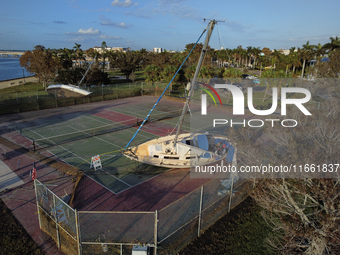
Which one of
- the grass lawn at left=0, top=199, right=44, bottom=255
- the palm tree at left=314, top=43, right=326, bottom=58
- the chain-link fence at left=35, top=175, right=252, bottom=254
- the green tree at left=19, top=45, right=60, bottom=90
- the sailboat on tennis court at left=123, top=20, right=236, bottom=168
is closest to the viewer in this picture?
the chain-link fence at left=35, top=175, right=252, bottom=254

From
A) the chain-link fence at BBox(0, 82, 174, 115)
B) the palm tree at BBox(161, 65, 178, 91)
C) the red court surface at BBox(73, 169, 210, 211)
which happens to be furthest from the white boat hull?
the palm tree at BBox(161, 65, 178, 91)

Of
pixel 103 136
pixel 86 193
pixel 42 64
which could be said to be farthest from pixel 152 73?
pixel 86 193

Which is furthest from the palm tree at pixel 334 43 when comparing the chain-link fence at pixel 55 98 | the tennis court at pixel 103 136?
the tennis court at pixel 103 136

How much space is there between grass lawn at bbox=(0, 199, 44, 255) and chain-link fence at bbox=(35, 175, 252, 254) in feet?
2.57

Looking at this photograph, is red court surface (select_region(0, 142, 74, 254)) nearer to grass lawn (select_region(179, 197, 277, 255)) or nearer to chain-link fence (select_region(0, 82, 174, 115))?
grass lawn (select_region(179, 197, 277, 255))

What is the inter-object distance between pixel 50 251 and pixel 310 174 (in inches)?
415

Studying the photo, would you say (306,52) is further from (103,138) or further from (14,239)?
(14,239)

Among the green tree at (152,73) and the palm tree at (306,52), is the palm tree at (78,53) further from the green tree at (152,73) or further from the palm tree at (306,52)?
the palm tree at (306,52)

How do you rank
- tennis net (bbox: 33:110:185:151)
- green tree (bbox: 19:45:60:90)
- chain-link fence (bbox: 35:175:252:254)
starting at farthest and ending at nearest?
green tree (bbox: 19:45:60:90), tennis net (bbox: 33:110:185:151), chain-link fence (bbox: 35:175:252:254)

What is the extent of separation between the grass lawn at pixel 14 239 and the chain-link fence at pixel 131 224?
78 cm

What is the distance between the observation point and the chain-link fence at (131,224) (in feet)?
30.3

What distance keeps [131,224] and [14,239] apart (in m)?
5.06

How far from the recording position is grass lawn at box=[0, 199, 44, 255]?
1019 centimetres

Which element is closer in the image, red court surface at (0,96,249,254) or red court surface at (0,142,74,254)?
red court surface at (0,142,74,254)
